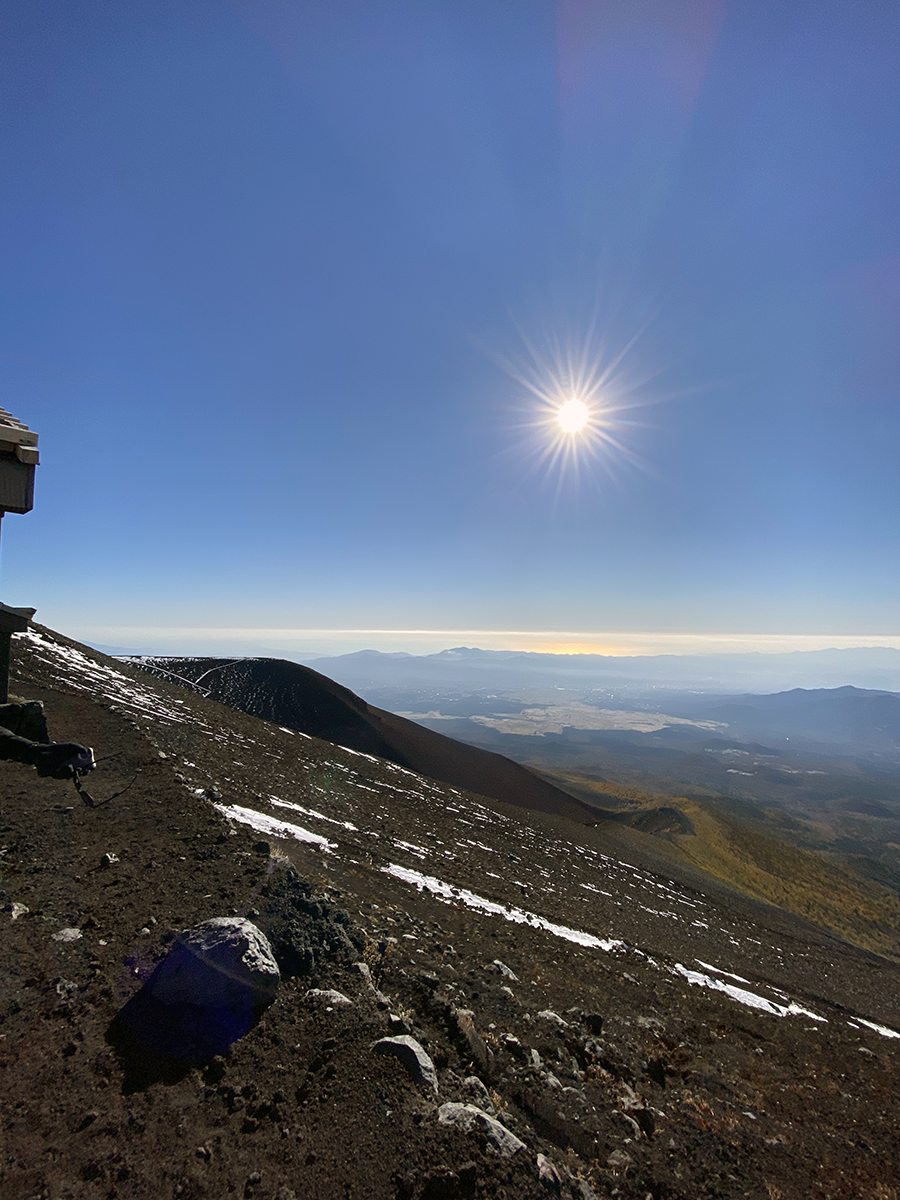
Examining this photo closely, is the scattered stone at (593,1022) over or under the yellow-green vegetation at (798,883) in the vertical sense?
over

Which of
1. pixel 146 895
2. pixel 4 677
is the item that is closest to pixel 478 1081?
pixel 146 895

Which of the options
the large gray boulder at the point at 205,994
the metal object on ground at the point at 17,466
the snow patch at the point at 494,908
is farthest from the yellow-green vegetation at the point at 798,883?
the metal object on ground at the point at 17,466

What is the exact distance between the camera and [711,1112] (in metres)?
6.21

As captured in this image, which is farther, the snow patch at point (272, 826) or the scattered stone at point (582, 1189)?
the snow patch at point (272, 826)

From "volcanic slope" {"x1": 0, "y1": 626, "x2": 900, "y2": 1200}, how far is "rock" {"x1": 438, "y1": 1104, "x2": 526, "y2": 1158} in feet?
0.18

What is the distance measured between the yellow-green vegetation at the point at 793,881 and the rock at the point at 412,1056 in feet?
139

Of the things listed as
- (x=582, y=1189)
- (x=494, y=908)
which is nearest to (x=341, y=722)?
(x=494, y=908)

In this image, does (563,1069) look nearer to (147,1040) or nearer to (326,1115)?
(326,1115)

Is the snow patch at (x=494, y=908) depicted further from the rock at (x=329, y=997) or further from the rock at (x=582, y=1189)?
the rock at (x=582, y=1189)

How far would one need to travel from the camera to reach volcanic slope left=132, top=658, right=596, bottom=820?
140 ft

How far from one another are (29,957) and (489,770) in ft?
156

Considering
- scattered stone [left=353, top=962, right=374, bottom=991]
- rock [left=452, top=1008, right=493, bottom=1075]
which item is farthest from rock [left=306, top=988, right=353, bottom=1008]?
rock [left=452, top=1008, right=493, bottom=1075]

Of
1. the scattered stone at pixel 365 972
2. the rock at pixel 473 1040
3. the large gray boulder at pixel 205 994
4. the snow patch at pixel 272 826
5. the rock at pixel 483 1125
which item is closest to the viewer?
the rock at pixel 483 1125

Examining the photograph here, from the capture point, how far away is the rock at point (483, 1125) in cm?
430
